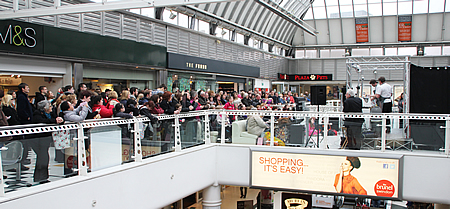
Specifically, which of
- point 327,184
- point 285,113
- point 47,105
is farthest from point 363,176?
point 47,105

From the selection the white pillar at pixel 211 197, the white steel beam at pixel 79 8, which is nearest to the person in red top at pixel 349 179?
the white pillar at pixel 211 197

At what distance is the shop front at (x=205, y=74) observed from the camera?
14.7m

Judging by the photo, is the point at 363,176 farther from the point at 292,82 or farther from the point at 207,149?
the point at 292,82

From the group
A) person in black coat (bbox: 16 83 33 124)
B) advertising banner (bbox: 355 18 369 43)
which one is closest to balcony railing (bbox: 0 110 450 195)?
person in black coat (bbox: 16 83 33 124)

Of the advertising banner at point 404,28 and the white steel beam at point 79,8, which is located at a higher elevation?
the advertising banner at point 404,28

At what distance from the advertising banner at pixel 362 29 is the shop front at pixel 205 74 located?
447 inches

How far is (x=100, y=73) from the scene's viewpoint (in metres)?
11.4

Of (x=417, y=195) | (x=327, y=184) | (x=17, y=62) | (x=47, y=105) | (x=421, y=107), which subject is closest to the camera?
(x=47, y=105)

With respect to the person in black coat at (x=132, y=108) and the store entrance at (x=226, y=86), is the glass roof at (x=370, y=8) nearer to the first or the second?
the store entrance at (x=226, y=86)

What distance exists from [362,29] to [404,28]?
3.14m

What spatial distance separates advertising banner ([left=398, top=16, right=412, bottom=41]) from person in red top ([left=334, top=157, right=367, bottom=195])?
23.7m

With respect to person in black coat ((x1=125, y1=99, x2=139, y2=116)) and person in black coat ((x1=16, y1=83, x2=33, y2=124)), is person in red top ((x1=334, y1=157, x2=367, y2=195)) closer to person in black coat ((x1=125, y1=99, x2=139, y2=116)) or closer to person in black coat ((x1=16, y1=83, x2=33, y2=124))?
person in black coat ((x1=125, y1=99, x2=139, y2=116))

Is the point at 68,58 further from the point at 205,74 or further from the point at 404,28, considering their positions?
the point at 404,28

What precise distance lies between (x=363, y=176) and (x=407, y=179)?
898 mm
